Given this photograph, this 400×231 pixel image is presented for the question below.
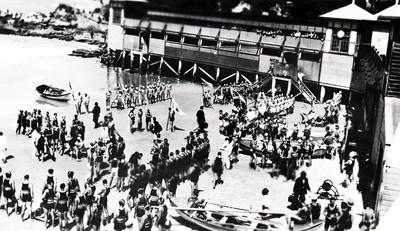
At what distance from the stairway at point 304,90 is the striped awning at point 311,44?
1631mm

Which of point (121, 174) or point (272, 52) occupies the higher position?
point (272, 52)

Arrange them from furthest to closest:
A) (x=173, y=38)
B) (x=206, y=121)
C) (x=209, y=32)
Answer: (x=173, y=38), (x=209, y=32), (x=206, y=121)

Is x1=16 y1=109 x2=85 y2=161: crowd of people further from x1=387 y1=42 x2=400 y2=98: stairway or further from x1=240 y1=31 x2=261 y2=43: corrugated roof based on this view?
x1=240 y1=31 x2=261 y2=43: corrugated roof

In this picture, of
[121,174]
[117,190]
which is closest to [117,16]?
[121,174]

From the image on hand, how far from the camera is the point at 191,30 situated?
2597 centimetres

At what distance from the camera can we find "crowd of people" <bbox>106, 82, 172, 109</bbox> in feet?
65.3

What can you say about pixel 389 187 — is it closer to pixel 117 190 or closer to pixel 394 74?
pixel 394 74

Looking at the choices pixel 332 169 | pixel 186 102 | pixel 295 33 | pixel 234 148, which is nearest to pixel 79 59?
pixel 186 102

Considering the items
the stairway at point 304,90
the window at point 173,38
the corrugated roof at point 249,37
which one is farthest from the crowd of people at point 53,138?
the window at point 173,38

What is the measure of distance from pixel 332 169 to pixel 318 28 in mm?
10957

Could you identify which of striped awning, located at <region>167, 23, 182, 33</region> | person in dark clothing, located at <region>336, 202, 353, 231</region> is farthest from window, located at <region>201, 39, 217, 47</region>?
person in dark clothing, located at <region>336, 202, 353, 231</region>

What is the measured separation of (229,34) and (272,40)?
8.05 ft

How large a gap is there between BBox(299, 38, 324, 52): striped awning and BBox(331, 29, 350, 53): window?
623 millimetres

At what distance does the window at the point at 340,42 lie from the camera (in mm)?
22016
